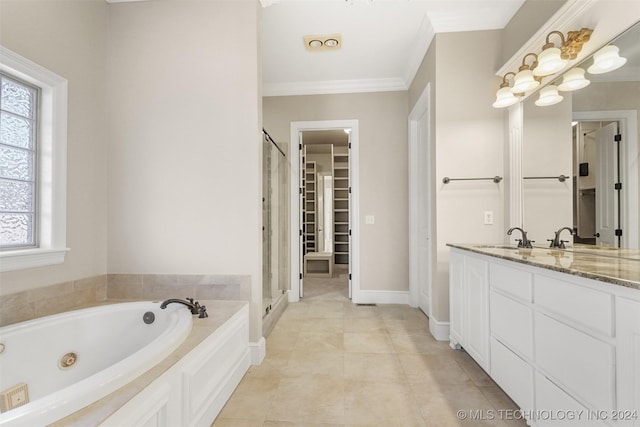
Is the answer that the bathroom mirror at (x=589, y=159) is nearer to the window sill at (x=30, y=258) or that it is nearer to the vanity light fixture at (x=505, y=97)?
the vanity light fixture at (x=505, y=97)

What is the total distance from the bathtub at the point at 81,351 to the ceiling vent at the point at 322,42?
255 cm

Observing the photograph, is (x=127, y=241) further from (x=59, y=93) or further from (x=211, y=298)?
(x=59, y=93)

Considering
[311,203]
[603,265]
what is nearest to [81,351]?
[603,265]

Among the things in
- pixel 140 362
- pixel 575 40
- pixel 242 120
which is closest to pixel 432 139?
pixel 575 40

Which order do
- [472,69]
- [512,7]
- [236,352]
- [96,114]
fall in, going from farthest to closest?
[472,69] → [512,7] → [96,114] → [236,352]

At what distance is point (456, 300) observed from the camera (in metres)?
2.14

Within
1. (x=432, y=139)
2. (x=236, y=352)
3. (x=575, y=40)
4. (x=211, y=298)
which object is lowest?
(x=236, y=352)

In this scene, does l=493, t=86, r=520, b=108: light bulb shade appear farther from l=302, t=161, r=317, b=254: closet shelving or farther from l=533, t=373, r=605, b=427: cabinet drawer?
l=302, t=161, r=317, b=254: closet shelving

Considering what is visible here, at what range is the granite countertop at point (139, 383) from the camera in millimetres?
775

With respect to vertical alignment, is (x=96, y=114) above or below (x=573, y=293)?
above

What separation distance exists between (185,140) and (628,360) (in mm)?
2485

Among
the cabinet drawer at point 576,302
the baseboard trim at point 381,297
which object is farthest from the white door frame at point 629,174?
the baseboard trim at point 381,297

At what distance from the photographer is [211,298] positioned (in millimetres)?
2053

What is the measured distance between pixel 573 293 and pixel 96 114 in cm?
293
